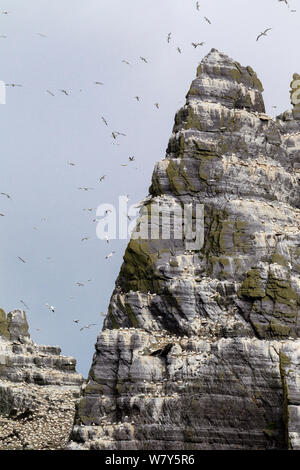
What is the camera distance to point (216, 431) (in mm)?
57594

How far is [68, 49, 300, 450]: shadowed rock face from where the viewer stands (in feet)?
189

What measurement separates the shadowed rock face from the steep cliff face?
19.3 metres

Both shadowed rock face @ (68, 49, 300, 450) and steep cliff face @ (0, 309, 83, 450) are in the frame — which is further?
steep cliff face @ (0, 309, 83, 450)

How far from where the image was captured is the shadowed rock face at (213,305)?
5766 centimetres

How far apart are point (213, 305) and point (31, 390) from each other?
37900 millimetres

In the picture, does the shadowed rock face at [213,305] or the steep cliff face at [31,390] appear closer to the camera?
the shadowed rock face at [213,305]

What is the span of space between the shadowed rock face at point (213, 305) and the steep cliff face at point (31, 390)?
63.4 ft

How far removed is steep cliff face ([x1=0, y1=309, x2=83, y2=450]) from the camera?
3248 inches

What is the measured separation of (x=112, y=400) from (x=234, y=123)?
25539 mm

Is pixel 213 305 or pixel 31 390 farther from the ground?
pixel 213 305

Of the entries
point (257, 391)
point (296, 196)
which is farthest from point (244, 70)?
point (257, 391)

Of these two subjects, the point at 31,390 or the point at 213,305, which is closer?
the point at 213,305

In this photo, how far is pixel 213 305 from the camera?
63219 mm
